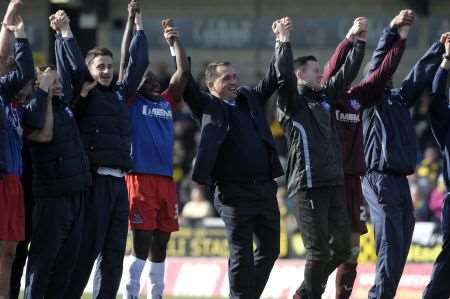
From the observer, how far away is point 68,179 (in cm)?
996

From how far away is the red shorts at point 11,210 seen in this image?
31.9 ft

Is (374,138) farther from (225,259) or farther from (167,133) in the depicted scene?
(225,259)

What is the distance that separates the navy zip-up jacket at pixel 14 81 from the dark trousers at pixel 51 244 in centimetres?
51

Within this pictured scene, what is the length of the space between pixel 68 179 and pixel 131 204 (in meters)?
1.54

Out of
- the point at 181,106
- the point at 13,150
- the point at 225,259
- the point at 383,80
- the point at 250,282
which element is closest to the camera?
the point at 13,150

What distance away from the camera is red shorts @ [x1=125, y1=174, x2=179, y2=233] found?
11344 millimetres

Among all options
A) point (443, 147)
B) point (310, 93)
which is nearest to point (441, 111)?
point (443, 147)

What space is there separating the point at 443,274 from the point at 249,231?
1920 millimetres

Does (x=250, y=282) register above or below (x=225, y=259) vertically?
above

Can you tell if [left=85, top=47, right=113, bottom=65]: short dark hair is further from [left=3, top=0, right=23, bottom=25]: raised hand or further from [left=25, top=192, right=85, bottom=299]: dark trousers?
[left=25, top=192, right=85, bottom=299]: dark trousers

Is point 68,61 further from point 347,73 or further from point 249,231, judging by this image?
point 347,73

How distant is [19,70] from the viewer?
9.73 meters

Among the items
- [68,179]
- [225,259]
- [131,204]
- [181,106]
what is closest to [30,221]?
[68,179]

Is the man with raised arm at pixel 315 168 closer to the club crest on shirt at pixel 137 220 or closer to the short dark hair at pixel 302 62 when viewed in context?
the short dark hair at pixel 302 62
